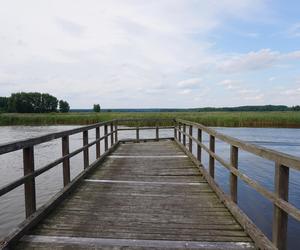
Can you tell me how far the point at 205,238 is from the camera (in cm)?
350

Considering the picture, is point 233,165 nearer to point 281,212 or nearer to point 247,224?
point 247,224

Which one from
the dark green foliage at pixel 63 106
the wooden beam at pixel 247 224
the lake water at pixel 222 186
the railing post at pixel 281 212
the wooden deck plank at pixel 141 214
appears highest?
the dark green foliage at pixel 63 106

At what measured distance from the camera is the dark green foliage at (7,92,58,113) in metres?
93.2

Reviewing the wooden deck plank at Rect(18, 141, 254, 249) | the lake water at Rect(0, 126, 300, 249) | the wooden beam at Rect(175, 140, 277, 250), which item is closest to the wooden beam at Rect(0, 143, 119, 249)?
the wooden deck plank at Rect(18, 141, 254, 249)

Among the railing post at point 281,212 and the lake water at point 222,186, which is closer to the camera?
the railing post at point 281,212

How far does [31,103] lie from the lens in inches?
3826

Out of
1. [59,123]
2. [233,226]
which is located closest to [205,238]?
[233,226]

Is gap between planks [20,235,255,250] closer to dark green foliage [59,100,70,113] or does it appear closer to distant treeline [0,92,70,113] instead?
distant treeline [0,92,70,113]

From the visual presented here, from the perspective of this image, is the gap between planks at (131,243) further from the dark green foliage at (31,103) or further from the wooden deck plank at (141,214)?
the dark green foliage at (31,103)

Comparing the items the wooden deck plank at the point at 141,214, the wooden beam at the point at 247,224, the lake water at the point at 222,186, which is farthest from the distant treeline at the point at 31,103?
the wooden beam at the point at 247,224

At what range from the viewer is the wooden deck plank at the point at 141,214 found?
137 inches

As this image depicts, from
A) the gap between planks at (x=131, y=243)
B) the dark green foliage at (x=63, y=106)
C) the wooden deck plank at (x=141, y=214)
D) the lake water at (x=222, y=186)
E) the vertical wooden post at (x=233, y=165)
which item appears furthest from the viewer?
the dark green foliage at (x=63, y=106)

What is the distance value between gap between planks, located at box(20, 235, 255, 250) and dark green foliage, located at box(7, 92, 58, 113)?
97409 millimetres

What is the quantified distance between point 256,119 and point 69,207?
32383 mm
